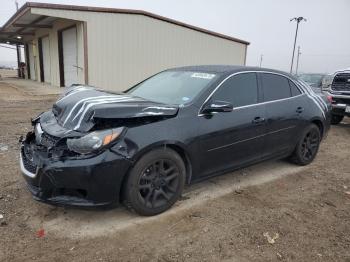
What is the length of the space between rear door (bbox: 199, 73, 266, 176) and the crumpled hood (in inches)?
23.1

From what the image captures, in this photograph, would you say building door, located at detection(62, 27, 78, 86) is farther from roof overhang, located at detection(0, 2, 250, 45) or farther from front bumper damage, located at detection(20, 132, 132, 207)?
front bumper damage, located at detection(20, 132, 132, 207)

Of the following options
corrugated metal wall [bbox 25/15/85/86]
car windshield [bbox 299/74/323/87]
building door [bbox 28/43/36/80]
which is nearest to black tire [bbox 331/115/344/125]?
car windshield [bbox 299/74/323/87]

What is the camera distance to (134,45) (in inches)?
591

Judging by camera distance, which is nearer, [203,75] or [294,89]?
[203,75]

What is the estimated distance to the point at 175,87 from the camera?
4.27m

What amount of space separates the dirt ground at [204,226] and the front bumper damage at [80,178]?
14.1 inches

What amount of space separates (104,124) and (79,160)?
0.42 m

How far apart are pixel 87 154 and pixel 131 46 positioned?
12644mm

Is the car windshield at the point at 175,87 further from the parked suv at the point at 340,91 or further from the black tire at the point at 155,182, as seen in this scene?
the parked suv at the point at 340,91

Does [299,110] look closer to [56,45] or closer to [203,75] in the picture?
[203,75]

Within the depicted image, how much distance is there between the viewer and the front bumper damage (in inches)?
117

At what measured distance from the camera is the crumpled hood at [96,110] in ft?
10.3

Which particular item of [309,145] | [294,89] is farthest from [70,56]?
[309,145]

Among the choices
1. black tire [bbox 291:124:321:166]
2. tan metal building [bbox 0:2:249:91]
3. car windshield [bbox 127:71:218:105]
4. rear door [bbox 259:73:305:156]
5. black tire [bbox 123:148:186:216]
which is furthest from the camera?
tan metal building [bbox 0:2:249:91]
